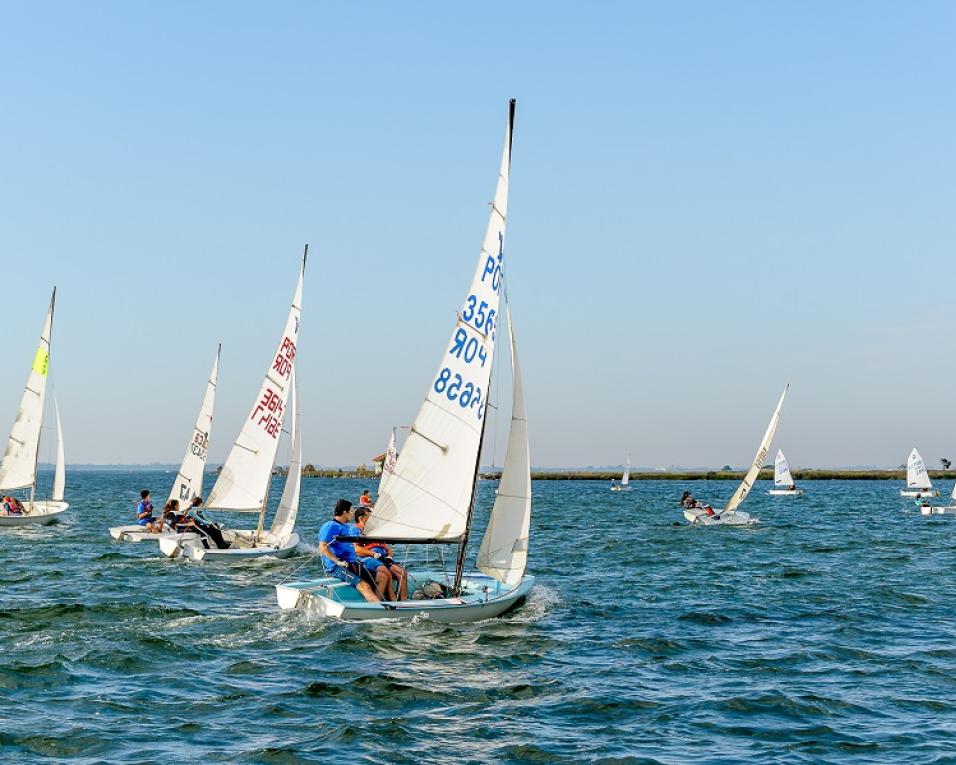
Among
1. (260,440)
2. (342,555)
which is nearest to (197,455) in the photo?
(260,440)

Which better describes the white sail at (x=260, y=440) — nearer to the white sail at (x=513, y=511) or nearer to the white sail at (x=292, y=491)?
the white sail at (x=292, y=491)

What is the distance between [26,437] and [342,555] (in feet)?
102

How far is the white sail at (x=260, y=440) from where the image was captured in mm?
31594

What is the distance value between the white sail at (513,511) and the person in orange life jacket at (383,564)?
201cm

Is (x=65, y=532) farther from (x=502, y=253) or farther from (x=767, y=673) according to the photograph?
(x=767, y=673)

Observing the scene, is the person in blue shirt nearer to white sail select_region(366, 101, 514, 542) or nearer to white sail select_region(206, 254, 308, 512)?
white sail select_region(366, 101, 514, 542)

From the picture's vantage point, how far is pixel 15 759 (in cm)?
1060

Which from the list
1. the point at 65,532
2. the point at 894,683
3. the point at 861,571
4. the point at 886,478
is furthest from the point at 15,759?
the point at 886,478

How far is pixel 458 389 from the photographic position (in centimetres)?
1867

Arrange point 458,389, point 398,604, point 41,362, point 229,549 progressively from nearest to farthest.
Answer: point 398,604, point 458,389, point 229,549, point 41,362

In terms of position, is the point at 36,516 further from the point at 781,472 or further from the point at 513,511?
the point at 781,472

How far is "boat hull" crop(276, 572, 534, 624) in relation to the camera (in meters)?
17.2

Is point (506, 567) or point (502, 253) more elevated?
point (502, 253)

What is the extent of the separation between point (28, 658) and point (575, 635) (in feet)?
29.3
